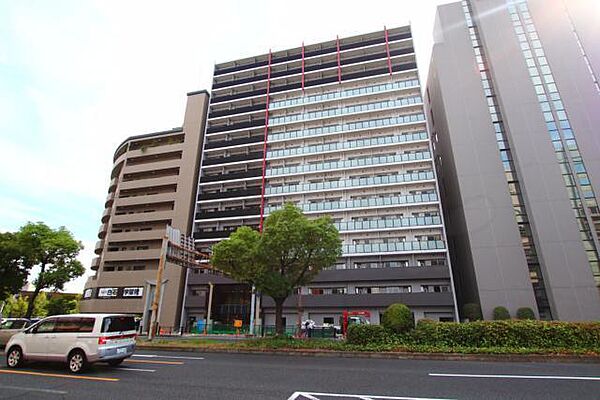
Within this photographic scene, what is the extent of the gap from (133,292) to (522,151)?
46063 mm

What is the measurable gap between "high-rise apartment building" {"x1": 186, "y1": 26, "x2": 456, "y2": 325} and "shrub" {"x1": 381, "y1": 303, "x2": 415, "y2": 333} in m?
16.7

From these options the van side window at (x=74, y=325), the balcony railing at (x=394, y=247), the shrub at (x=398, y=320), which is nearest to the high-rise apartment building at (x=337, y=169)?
the balcony railing at (x=394, y=247)

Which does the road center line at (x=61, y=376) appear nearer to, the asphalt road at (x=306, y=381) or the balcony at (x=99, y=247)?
the asphalt road at (x=306, y=381)

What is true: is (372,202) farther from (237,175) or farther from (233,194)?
(237,175)

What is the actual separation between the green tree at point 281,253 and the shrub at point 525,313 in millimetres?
17667

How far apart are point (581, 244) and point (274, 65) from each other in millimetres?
42136

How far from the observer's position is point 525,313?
25.7 m

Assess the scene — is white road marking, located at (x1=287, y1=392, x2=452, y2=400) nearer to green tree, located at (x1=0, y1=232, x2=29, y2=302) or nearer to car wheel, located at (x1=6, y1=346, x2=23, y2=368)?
car wheel, located at (x1=6, y1=346, x2=23, y2=368)

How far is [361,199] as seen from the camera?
121 ft

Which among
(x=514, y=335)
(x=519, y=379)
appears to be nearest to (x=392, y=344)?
(x=514, y=335)

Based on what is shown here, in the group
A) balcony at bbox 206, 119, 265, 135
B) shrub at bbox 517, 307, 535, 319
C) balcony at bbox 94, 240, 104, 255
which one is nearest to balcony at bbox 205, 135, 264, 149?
balcony at bbox 206, 119, 265, 135

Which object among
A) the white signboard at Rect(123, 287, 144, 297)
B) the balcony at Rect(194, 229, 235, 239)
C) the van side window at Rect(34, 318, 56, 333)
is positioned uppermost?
the balcony at Rect(194, 229, 235, 239)

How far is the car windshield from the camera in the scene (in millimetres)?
10430

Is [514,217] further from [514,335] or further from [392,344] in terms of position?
[392,344]
